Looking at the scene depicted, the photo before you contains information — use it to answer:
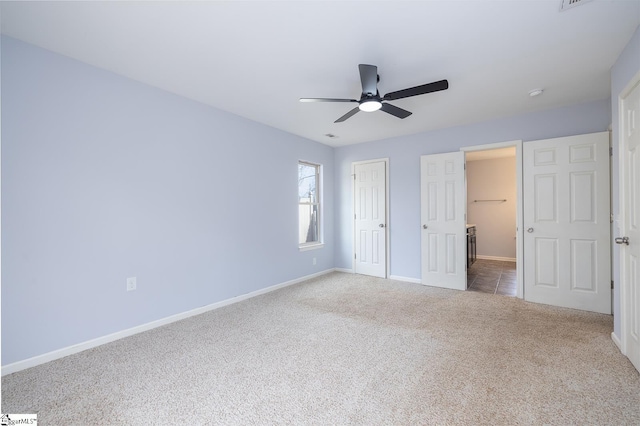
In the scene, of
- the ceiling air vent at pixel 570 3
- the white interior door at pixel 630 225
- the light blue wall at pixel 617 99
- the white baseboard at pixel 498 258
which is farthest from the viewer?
the white baseboard at pixel 498 258

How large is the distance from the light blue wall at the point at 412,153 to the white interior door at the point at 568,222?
0.27 m

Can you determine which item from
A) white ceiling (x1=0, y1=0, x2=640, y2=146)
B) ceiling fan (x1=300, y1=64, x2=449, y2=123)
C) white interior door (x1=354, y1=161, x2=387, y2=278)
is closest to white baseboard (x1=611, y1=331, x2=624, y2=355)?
white ceiling (x1=0, y1=0, x2=640, y2=146)

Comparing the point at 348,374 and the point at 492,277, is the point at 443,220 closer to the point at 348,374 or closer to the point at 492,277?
the point at 492,277

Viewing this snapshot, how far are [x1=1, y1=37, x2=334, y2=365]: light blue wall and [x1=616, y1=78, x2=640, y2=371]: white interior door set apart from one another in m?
3.84

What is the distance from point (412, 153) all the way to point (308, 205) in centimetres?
202

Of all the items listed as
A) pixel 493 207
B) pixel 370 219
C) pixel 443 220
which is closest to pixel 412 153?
pixel 443 220

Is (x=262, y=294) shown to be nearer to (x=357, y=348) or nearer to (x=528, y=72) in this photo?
(x=357, y=348)

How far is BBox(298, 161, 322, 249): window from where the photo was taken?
16.8ft

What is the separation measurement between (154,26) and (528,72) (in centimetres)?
328

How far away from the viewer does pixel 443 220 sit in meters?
4.49

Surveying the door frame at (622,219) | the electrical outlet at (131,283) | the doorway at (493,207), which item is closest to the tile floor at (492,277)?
the doorway at (493,207)

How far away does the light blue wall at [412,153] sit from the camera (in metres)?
3.62

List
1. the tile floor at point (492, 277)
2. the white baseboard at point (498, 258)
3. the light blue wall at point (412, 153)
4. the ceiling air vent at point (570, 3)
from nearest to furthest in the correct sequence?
the ceiling air vent at point (570, 3), the light blue wall at point (412, 153), the tile floor at point (492, 277), the white baseboard at point (498, 258)

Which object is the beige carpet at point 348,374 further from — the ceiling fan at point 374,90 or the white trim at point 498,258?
the white trim at point 498,258
